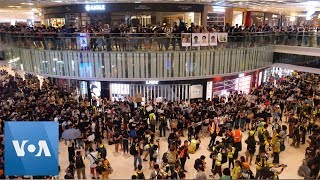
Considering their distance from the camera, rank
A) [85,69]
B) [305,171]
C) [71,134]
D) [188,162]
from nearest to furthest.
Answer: [305,171] → [71,134] → [188,162] → [85,69]

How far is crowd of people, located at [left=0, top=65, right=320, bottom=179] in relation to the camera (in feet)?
Answer: 36.4

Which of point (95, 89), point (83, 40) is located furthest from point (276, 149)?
point (95, 89)

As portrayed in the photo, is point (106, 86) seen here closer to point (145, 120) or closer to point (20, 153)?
point (145, 120)

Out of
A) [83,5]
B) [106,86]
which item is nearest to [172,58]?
[106,86]

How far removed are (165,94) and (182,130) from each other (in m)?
6.35

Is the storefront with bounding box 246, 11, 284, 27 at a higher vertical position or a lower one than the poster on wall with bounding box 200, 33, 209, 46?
higher

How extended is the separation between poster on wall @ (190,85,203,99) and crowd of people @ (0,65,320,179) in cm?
247

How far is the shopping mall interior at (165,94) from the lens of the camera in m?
12.4

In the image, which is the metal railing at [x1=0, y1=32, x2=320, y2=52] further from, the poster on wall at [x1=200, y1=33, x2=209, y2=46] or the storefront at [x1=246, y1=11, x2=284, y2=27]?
the storefront at [x1=246, y1=11, x2=284, y2=27]

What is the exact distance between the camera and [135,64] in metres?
20.0

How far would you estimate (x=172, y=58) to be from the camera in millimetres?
20172

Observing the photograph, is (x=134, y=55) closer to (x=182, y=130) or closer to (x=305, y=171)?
(x=182, y=130)

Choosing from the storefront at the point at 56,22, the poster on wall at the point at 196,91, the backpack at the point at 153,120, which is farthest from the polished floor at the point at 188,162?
the storefront at the point at 56,22

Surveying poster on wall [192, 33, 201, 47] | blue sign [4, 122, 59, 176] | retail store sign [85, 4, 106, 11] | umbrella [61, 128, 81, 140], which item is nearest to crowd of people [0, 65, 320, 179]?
umbrella [61, 128, 81, 140]
